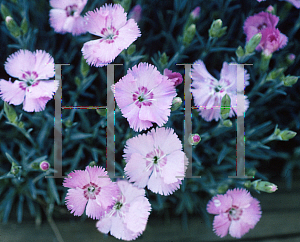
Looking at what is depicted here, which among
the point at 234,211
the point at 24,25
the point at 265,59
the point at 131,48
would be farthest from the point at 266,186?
the point at 24,25

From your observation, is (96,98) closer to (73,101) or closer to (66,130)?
(73,101)

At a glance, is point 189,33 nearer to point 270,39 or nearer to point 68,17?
point 270,39

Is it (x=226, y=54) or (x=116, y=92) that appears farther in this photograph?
(x=226, y=54)

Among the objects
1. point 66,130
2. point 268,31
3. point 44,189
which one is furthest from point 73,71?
point 268,31

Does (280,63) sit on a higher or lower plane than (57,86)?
higher

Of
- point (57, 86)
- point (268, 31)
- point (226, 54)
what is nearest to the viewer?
point (57, 86)

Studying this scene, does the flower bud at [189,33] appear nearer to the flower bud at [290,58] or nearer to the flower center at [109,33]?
the flower center at [109,33]

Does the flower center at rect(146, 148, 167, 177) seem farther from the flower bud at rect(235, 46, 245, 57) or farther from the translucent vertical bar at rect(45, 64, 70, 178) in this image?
the flower bud at rect(235, 46, 245, 57)
